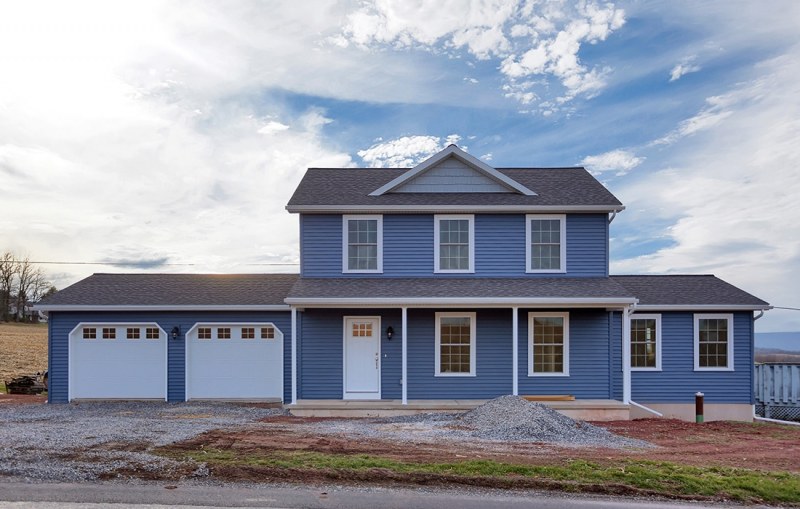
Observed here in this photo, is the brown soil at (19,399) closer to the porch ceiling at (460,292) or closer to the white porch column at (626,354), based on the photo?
the porch ceiling at (460,292)

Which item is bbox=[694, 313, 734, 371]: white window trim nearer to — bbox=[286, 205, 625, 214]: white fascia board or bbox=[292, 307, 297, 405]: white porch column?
bbox=[286, 205, 625, 214]: white fascia board

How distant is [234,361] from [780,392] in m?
18.0

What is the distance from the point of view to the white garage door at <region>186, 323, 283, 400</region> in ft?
55.8

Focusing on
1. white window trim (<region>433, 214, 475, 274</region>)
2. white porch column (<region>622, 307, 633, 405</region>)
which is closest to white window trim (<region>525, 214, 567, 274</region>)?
white window trim (<region>433, 214, 475, 274</region>)

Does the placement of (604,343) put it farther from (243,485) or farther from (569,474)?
(243,485)

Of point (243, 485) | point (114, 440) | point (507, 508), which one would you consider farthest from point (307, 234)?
point (507, 508)

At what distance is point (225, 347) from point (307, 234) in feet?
13.2

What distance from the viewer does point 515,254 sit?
16.9m

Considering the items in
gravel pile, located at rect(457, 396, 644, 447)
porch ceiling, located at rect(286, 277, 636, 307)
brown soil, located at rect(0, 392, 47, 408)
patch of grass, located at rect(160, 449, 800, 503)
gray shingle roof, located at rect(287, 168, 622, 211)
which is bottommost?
brown soil, located at rect(0, 392, 47, 408)

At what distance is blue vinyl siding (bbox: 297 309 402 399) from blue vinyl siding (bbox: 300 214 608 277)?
47.8 inches

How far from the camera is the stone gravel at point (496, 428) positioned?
11.6 meters

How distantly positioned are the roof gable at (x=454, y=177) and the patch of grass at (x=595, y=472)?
9.65 meters

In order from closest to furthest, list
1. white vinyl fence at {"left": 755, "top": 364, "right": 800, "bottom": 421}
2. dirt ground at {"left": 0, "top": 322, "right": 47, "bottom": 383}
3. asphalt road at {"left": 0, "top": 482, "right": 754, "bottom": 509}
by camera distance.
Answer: asphalt road at {"left": 0, "top": 482, "right": 754, "bottom": 509}
white vinyl fence at {"left": 755, "top": 364, "right": 800, "bottom": 421}
dirt ground at {"left": 0, "top": 322, "right": 47, "bottom": 383}

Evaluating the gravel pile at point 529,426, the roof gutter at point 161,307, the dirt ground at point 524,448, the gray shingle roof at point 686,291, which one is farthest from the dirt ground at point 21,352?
the gray shingle roof at point 686,291
